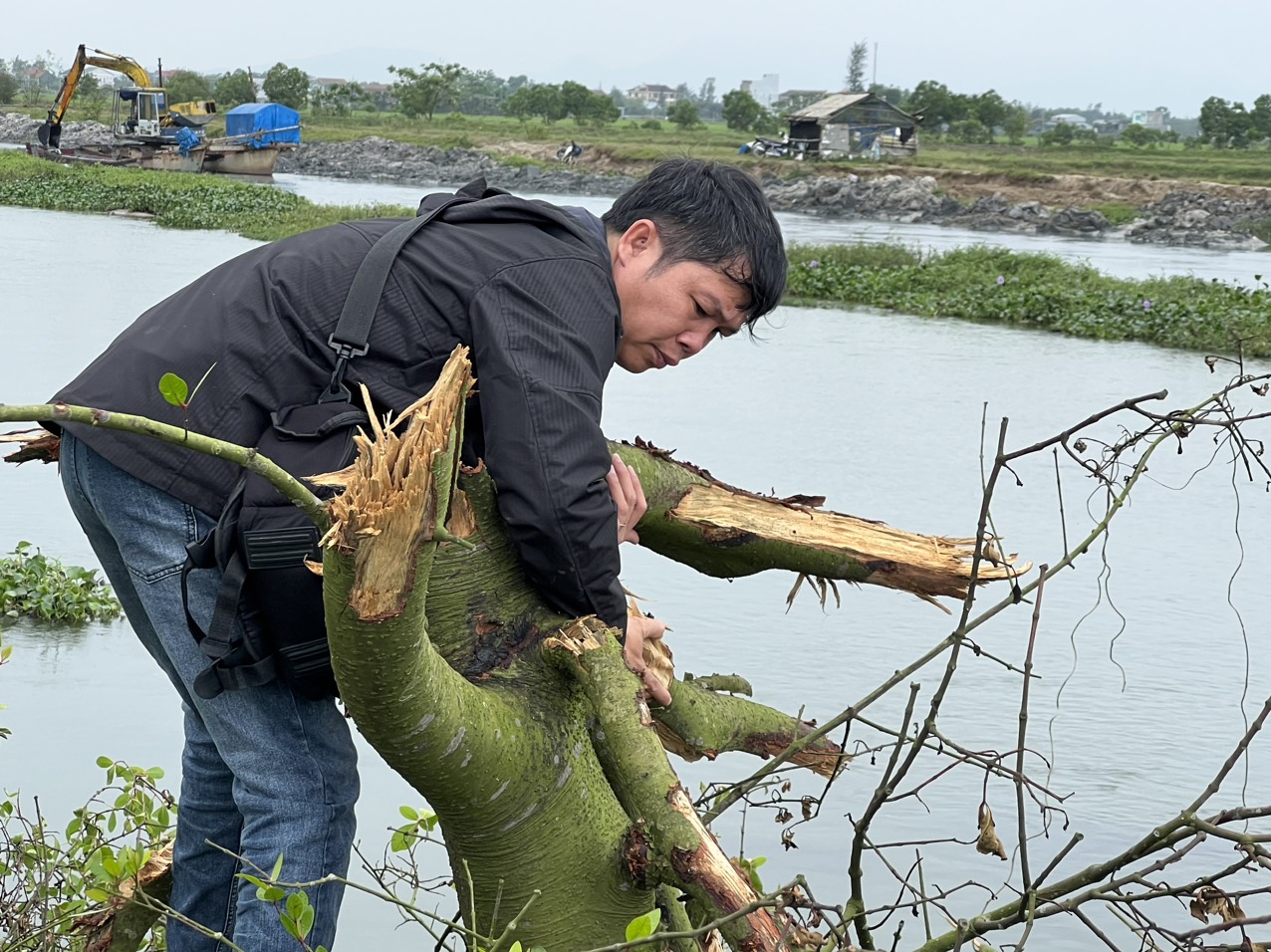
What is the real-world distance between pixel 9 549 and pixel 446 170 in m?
42.8

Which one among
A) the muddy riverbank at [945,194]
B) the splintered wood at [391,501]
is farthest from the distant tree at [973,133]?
the splintered wood at [391,501]

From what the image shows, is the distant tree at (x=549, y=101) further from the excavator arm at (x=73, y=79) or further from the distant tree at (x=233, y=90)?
the excavator arm at (x=73, y=79)

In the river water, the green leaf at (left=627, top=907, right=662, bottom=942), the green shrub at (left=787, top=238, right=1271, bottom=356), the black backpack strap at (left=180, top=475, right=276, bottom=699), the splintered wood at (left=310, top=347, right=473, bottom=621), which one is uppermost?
the splintered wood at (left=310, top=347, right=473, bottom=621)

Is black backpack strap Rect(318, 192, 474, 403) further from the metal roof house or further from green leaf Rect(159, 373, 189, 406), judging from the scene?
the metal roof house

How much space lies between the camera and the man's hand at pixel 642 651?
2164 millimetres

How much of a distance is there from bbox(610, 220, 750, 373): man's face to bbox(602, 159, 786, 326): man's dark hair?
0.01m

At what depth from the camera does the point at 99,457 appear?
203 centimetres

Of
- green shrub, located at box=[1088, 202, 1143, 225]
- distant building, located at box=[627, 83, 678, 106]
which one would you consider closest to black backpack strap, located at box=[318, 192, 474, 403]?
green shrub, located at box=[1088, 202, 1143, 225]

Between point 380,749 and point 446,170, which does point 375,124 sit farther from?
point 380,749

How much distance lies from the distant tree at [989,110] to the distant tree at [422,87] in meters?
27.4

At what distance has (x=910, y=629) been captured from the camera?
16.1 ft

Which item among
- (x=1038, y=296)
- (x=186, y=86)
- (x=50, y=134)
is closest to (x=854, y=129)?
(x=50, y=134)

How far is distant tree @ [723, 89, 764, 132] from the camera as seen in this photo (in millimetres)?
72188

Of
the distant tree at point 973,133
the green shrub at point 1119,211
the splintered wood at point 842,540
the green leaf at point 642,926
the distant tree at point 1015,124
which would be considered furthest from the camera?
the distant tree at point 1015,124
